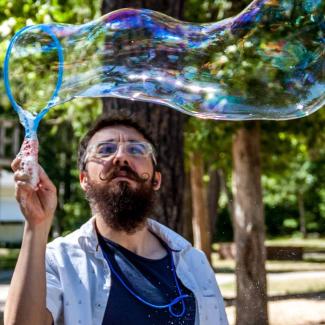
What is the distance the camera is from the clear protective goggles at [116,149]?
2787 millimetres

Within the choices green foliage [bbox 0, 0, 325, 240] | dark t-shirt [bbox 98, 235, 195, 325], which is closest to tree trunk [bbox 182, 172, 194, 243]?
green foliage [bbox 0, 0, 325, 240]

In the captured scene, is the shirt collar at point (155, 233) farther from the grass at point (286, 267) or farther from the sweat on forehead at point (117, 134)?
the grass at point (286, 267)

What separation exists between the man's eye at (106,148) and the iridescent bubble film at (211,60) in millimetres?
849

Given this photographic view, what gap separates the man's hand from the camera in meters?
2.37

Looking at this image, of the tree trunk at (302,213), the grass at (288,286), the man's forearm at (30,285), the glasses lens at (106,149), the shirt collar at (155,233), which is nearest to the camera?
the man's forearm at (30,285)

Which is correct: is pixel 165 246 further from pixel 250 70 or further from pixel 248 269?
pixel 248 269

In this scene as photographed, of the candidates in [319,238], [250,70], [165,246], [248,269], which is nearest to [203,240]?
[248,269]

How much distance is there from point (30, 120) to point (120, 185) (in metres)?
0.42

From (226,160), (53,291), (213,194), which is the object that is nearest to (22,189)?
(53,291)

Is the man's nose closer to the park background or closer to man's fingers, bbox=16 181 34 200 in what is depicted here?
man's fingers, bbox=16 181 34 200

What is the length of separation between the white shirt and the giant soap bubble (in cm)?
111

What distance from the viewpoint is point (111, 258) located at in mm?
2641

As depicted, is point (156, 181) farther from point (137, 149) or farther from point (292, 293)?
point (292, 293)

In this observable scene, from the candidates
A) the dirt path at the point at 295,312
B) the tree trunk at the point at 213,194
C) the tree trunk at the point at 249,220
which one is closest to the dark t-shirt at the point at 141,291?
the tree trunk at the point at 249,220
